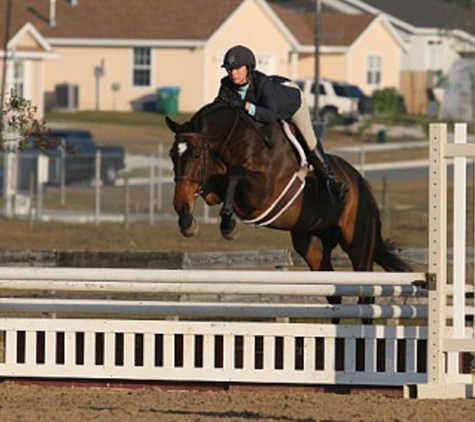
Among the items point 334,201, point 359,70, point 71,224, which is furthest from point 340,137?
point 334,201

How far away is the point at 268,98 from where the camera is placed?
504 inches

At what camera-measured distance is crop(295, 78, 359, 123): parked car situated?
Result: 60.7 meters

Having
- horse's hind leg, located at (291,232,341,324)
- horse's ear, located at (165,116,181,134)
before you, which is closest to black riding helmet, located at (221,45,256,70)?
horse's ear, located at (165,116,181,134)

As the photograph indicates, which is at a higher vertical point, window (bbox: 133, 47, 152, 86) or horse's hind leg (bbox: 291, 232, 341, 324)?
window (bbox: 133, 47, 152, 86)

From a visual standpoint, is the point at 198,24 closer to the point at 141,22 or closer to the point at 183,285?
the point at 141,22

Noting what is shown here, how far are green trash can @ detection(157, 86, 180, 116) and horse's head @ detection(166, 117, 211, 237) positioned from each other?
50259 millimetres

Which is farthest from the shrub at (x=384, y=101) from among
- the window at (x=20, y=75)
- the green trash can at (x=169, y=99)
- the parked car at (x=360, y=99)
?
the window at (x=20, y=75)

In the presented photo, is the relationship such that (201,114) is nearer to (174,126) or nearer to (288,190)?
(174,126)

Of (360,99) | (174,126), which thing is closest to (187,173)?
(174,126)

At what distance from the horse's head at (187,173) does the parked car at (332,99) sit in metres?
47.5

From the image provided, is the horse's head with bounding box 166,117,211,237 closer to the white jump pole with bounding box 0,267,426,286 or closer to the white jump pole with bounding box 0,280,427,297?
the white jump pole with bounding box 0,280,427,297

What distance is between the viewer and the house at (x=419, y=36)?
68.6 meters

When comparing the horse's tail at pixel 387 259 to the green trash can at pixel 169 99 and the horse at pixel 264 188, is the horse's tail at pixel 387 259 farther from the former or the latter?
the green trash can at pixel 169 99

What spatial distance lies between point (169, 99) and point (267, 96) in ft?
164
